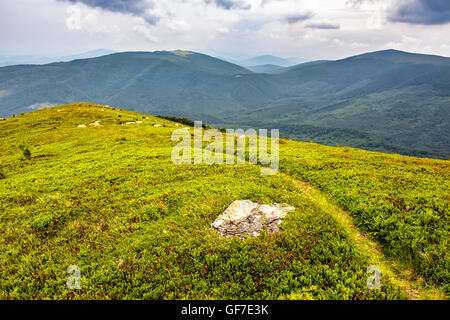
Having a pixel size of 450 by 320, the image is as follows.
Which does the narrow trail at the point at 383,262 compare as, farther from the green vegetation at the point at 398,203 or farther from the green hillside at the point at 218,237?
the green vegetation at the point at 398,203

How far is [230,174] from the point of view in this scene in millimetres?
18469

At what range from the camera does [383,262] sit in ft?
28.8

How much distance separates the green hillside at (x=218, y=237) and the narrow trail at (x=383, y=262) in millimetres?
53

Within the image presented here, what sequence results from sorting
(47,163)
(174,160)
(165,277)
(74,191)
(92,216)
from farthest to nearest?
1. (47,163)
2. (174,160)
3. (74,191)
4. (92,216)
5. (165,277)

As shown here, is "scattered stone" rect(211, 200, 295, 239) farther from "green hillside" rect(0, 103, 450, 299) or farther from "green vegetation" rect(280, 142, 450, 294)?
"green vegetation" rect(280, 142, 450, 294)

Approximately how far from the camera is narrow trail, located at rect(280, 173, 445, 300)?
23.8 feet

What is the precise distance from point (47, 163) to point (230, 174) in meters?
23.6

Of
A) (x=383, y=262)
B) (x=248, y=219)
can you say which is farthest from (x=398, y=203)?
(x=248, y=219)

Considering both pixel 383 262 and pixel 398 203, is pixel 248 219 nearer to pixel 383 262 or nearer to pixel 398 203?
pixel 383 262

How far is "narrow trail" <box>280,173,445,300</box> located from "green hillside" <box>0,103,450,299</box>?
53mm

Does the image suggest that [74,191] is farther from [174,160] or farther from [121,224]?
[174,160]

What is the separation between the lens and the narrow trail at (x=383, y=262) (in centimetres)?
724

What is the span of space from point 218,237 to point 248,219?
6.56 ft
